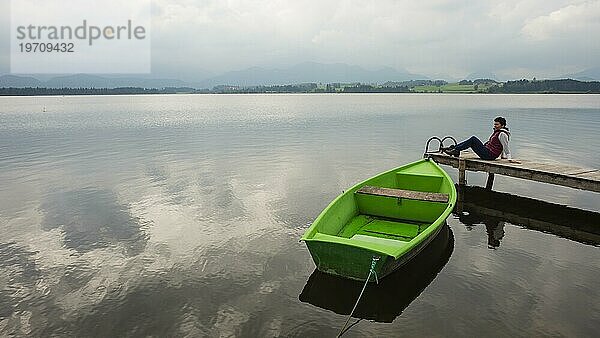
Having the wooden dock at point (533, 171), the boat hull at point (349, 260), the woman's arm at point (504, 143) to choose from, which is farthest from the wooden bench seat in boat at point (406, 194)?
the woman's arm at point (504, 143)

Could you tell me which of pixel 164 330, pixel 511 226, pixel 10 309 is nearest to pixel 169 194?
pixel 10 309

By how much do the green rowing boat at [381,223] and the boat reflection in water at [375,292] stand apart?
1.21 ft

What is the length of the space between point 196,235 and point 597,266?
10974 mm

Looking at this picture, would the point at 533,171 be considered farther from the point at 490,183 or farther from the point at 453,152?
the point at 490,183

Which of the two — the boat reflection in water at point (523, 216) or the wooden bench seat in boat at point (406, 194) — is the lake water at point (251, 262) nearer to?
the boat reflection in water at point (523, 216)

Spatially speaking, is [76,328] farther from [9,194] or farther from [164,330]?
[9,194]

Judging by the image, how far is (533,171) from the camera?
15.7m

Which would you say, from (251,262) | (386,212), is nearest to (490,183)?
(386,212)

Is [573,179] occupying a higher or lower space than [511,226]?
higher

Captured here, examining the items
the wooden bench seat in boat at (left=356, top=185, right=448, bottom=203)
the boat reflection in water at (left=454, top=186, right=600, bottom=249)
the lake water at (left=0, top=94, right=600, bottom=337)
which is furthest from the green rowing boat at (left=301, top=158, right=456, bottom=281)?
the boat reflection in water at (left=454, top=186, right=600, bottom=249)

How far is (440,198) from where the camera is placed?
12633 millimetres

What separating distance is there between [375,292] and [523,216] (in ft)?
28.8

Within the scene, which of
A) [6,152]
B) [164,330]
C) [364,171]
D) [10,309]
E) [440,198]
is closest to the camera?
[164,330]

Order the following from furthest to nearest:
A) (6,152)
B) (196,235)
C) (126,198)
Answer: (6,152), (126,198), (196,235)
